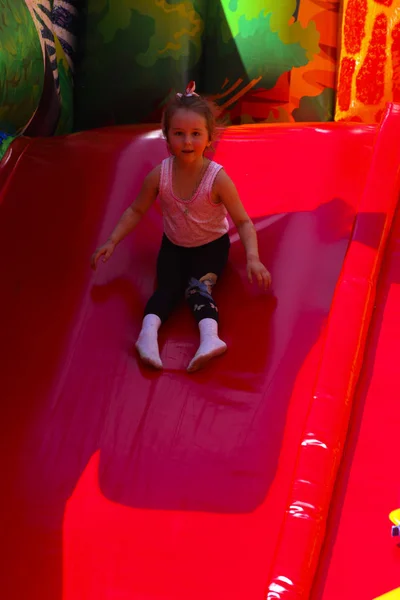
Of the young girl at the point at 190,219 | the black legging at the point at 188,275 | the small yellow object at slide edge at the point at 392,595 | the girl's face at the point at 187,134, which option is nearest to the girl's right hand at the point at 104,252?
the young girl at the point at 190,219

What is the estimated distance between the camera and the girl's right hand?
179cm

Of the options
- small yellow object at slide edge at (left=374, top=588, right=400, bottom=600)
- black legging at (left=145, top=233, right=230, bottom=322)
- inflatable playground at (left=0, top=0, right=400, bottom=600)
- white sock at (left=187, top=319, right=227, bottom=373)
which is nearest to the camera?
small yellow object at slide edge at (left=374, top=588, right=400, bottom=600)

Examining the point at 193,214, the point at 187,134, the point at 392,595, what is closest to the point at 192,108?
the point at 187,134

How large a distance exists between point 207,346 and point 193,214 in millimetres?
391

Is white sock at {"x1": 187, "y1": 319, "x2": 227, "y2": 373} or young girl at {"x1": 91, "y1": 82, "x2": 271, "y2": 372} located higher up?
young girl at {"x1": 91, "y1": 82, "x2": 271, "y2": 372}

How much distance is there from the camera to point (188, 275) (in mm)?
1872

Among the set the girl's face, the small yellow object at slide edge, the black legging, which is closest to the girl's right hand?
the black legging

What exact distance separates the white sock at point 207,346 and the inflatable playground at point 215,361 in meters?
0.03

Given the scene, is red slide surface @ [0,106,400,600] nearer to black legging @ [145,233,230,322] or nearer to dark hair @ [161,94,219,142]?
black legging @ [145,233,230,322]

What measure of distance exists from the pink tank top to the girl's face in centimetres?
6

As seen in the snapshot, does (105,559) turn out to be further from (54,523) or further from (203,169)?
(203,169)

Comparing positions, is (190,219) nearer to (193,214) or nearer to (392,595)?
(193,214)

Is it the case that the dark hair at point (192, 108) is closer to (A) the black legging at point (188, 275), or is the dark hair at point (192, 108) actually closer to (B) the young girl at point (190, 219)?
(B) the young girl at point (190, 219)

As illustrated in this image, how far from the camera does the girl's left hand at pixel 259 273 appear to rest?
172cm
